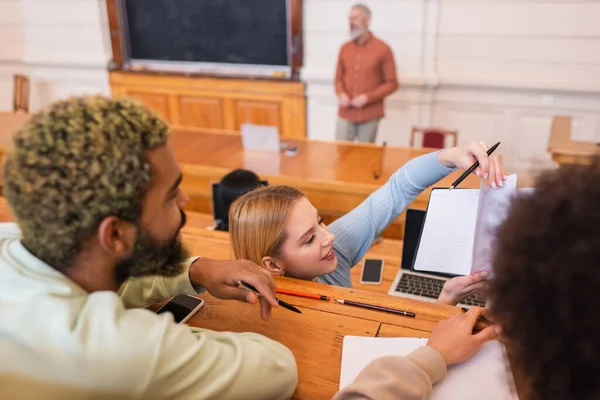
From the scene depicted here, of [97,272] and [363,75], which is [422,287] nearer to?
[97,272]

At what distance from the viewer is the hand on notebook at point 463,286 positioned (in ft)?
3.59

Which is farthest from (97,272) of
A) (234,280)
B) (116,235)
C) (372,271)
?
(372,271)

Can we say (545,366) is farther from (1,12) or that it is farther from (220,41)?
(1,12)

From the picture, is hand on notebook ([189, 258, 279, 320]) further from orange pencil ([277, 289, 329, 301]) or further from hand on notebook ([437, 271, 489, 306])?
hand on notebook ([437, 271, 489, 306])

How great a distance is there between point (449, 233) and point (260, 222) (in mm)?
485

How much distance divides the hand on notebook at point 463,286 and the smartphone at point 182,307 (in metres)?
0.54

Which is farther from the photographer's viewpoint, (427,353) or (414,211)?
(414,211)

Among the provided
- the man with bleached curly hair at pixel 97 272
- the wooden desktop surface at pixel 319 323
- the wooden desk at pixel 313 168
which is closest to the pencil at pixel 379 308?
the wooden desktop surface at pixel 319 323

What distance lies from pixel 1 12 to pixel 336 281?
535cm

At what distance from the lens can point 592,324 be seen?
542 millimetres

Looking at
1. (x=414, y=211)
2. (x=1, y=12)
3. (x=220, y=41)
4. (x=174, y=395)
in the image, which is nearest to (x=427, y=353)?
(x=174, y=395)

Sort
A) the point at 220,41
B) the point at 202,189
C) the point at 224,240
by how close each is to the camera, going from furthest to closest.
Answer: the point at 220,41 → the point at 202,189 → the point at 224,240

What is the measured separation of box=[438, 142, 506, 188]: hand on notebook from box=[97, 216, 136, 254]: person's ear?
0.74 metres

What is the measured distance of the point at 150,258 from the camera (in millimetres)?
816
